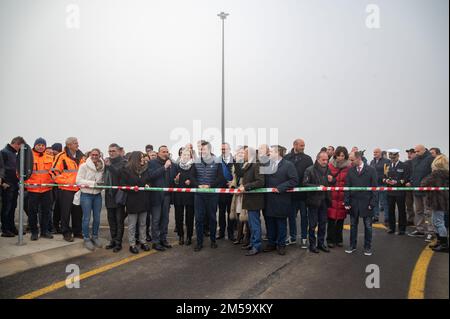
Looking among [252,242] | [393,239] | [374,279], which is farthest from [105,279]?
[393,239]

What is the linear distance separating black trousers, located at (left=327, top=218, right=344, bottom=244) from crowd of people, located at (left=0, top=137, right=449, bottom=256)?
A: 19mm

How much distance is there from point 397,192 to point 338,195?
2.31 metres

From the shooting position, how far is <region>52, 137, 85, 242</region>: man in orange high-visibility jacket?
720 centimetres

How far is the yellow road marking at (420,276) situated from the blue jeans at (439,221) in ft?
1.29

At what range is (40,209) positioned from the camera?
7.39 m

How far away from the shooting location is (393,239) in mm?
7262

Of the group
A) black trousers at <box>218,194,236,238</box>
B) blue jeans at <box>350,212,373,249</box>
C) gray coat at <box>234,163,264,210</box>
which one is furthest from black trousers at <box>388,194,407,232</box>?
black trousers at <box>218,194,236,238</box>

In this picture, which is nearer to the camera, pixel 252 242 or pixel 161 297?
pixel 161 297

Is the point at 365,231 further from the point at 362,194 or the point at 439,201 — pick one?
the point at 439,201

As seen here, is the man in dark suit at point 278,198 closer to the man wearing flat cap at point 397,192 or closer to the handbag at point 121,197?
the handbag at point 121,197

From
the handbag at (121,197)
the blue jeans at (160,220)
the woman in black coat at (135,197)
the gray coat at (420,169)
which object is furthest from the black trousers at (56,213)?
the gray coat at (420,169)

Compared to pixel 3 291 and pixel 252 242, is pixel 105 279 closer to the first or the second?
pixel 3 291

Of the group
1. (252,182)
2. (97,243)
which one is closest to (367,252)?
(252,182)
